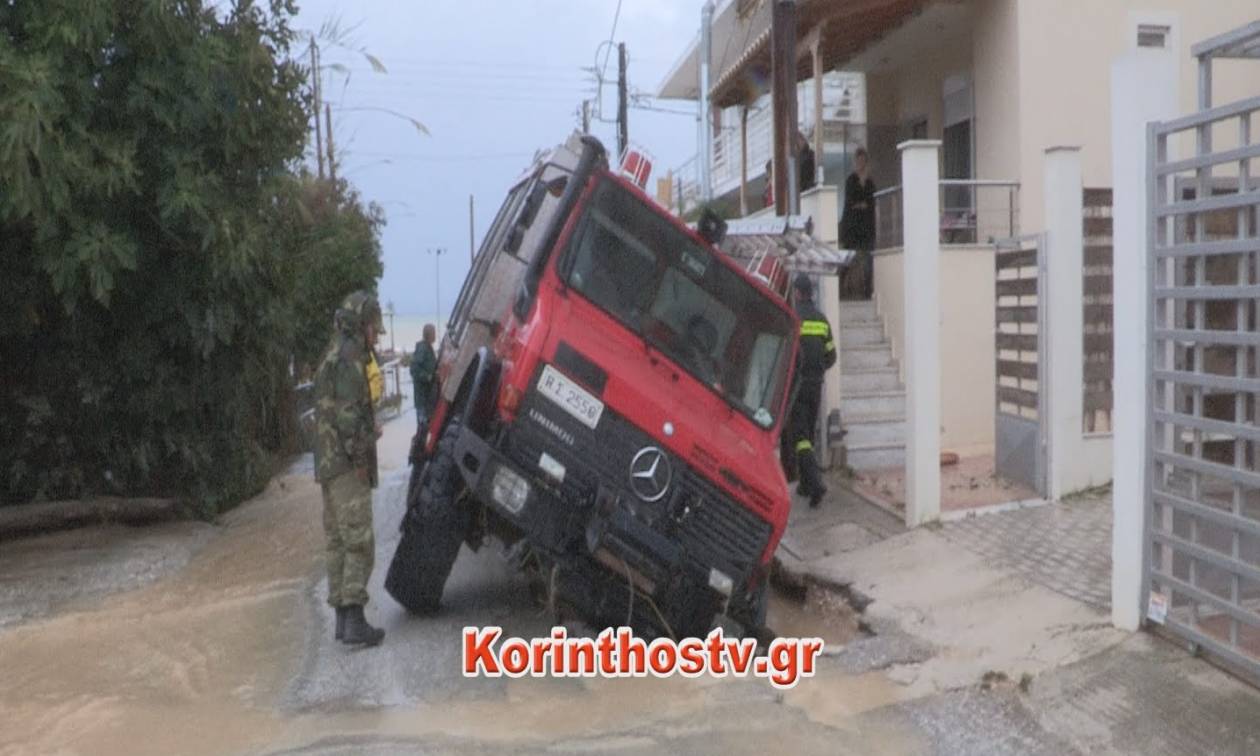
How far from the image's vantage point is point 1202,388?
20.1 ft

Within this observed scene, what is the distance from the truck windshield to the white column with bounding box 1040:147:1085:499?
288 cm

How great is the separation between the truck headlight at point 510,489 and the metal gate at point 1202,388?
3.28 m

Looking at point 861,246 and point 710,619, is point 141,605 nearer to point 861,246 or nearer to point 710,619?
point 710,619

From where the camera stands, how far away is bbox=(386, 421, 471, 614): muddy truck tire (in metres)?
7.44

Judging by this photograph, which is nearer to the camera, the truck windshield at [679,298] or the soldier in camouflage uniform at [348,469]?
the soldier in camouflage uniform at [348,469]

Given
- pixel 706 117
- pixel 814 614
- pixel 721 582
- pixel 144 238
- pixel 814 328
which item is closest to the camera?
pixel 721 582

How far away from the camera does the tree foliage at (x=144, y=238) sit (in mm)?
9539

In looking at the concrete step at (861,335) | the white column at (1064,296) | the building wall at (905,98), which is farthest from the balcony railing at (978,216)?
the white column at (1064,296)

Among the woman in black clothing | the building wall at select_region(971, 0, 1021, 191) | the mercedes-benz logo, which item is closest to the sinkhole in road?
the mercedes-benz logo

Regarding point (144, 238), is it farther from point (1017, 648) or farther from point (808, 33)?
point (808, 33)

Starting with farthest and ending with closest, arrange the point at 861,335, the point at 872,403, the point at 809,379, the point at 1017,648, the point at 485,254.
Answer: the point at 861,335 → the point at 872,403 → the point at 809,379 → the point at 485,254 → the point at 1017,648

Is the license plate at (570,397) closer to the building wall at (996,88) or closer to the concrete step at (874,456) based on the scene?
the concrete step at (874,456)

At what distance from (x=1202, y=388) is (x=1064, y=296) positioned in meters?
3.85

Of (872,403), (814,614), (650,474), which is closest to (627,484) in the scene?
(650,474)
